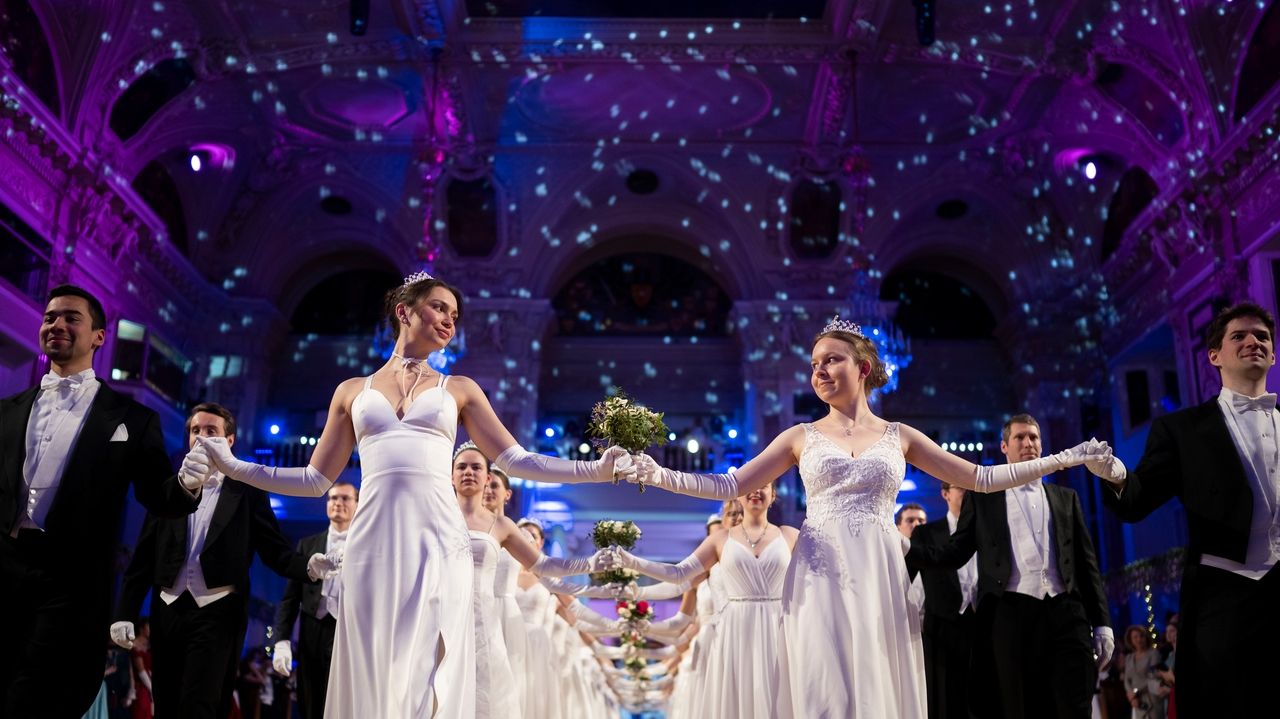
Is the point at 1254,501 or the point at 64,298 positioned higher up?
the point at 64,298

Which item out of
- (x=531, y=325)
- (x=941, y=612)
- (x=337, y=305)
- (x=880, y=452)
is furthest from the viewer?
(x=337, y=305)

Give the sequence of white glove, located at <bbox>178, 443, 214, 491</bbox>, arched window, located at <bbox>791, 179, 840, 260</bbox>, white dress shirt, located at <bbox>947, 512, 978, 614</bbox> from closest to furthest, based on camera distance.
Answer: white glove, located at <bbox>178, 443, 214, 491</bbox>
white dress shirt, located at <bbox>947, 512, 978, 614</bbox>
arched window, located at <bbox>791, 179, 840, 260</bbox>

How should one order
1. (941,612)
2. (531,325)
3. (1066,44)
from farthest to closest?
(531,325) < (1066,44) < (941,612)

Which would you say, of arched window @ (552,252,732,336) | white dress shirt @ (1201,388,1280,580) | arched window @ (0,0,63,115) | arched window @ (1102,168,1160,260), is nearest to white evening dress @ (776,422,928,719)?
white dress shirt @ (1201,388,1280,580)

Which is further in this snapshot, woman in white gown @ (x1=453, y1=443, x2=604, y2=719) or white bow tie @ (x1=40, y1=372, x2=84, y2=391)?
woman in white gown @ (x1=453, y1=443, x2=604, y2=719)

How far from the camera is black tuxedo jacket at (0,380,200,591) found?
330cm

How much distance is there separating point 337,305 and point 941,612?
15.7 m

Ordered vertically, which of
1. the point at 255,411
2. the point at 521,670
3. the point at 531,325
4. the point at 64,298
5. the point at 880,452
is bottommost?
the point at 521,670

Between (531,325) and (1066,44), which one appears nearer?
(1066,44)

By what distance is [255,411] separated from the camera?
17.5 meters

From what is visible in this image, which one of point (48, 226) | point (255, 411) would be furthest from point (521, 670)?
point (255, 411)

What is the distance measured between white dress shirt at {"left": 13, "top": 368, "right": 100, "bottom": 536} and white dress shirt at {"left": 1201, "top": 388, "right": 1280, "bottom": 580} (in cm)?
364

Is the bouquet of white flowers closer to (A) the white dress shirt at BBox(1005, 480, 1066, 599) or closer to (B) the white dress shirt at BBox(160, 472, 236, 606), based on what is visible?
(B) the white dress shirt at BBox(160, 472, 236, 606)

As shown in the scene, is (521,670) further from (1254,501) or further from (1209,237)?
(1209,237)
